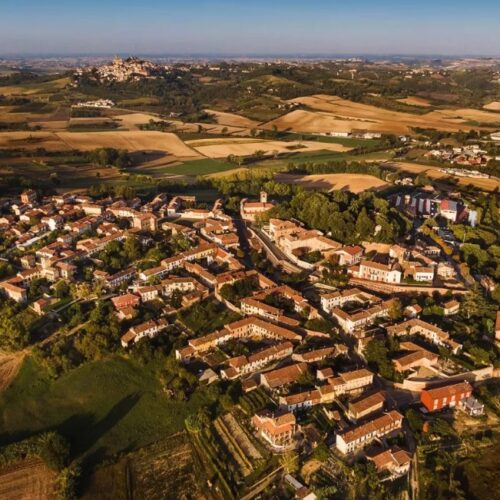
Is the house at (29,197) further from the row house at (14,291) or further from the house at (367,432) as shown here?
Result: the house at (367,432)

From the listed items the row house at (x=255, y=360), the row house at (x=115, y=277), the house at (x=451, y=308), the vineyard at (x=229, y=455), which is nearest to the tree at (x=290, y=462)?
the vineyard at (x=229, y=455)

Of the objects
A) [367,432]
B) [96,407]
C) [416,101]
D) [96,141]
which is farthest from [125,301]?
[416,101]

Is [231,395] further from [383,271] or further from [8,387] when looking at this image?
[383,271]

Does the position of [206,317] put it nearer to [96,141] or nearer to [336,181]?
[336,181]

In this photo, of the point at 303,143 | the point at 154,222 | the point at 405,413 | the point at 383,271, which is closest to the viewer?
the point at 405,413

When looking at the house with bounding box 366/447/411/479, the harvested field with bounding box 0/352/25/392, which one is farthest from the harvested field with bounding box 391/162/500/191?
the harvested field with bounding box 0/352/25/392

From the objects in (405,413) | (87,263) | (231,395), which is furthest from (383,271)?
(87,263)
